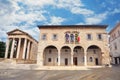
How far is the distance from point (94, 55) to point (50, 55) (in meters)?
11.3

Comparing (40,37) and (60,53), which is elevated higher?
(40,37)

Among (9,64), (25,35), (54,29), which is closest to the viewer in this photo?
(9,64)

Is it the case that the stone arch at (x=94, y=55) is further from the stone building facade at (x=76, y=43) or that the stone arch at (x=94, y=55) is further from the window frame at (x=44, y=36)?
the window frame at (x=44, y=36)

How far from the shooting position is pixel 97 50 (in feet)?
104

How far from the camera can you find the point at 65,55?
106 feet

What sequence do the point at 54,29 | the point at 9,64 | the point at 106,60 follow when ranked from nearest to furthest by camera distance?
the point at 9,64, the point at 106,60, the point at 54,29

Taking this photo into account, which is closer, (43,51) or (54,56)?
(43,51)

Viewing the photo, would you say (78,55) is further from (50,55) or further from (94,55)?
(50,55)

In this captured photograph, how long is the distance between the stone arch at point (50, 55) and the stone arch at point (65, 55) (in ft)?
Result: 5.08

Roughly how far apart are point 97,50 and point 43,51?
44.9 ft

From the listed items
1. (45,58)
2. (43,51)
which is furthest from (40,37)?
(45,58)

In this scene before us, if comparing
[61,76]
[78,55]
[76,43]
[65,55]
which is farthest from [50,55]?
[61,76]

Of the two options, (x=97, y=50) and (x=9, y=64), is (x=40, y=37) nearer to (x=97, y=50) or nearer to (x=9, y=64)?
(x=9, y=64)

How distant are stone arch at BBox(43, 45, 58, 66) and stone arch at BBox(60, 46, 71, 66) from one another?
5.08 feet
